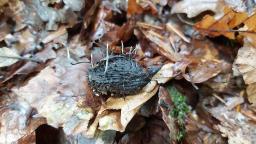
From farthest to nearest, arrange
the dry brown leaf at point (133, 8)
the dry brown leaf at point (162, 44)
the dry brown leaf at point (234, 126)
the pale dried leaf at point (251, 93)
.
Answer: the dry brown leaf at point (133, 8) < the dry brown leaf at point (162, 44) < the pale dried leaf at point (251, 93) < the dry brown leaf at point (234, 126)

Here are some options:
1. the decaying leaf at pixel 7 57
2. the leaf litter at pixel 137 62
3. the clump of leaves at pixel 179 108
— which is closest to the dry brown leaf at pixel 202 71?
the leaf litter at pixel 137 62

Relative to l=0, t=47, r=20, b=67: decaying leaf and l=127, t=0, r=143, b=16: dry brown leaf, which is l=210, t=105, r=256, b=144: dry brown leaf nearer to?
l=127, t=0, r=143, b=16: dry brown leaf

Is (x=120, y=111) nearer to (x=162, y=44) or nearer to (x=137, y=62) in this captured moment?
(x=137, y=62)

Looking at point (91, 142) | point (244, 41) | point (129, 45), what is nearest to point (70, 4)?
point (129, 45)

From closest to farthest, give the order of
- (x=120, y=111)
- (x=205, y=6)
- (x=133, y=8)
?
(x=120, y=111), (x=205, y=6), (x=133, y=8)

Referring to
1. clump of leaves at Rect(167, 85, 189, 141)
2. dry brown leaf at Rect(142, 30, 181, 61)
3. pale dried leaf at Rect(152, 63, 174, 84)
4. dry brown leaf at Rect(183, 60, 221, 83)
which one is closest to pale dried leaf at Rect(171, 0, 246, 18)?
dry brown leaf at Rect(142, 30, 181, 61)

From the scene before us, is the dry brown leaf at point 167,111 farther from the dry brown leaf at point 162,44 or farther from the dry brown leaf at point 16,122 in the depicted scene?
the dry brown leaf at point 16,122

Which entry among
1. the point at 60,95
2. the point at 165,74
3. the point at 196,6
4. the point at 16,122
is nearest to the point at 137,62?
the point at 165,74

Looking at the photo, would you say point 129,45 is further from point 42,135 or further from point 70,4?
point 42,135
